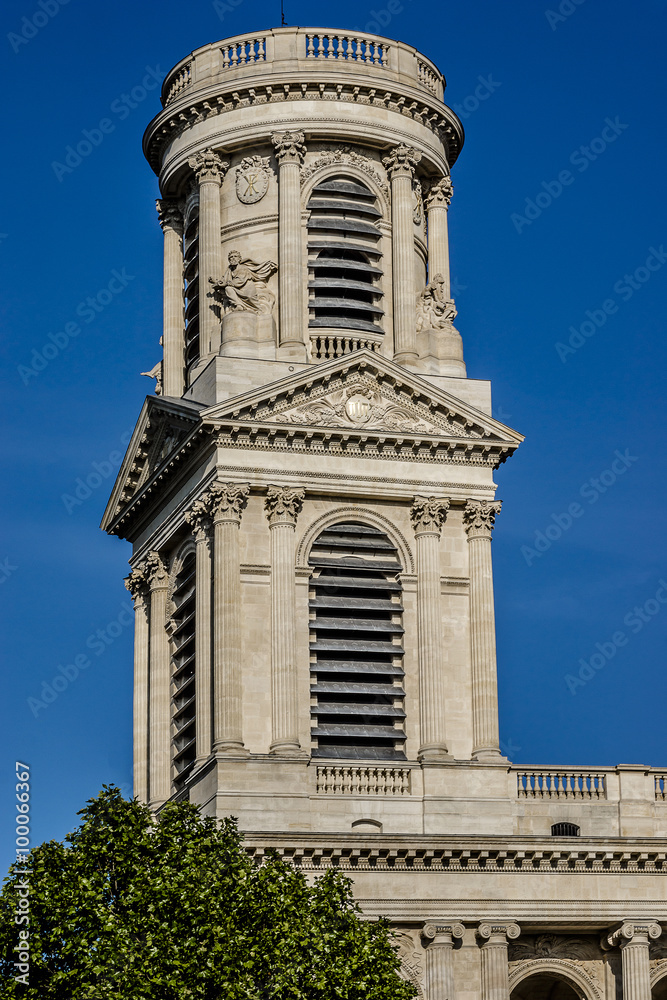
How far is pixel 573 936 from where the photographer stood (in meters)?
62.9

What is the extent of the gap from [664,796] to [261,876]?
48.6 feet

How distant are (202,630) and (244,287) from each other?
31.2 feet

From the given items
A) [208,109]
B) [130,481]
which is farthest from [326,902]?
[208,109]

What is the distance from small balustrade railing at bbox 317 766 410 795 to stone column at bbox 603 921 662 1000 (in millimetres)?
6271

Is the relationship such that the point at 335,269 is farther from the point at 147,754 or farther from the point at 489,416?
the point at 147,754

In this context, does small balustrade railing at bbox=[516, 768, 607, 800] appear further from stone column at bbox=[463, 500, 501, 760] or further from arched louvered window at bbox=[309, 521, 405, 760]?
arched louvered window at bbox=[309, 521, 405, 760]

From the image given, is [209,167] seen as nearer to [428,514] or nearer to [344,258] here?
[344,258]

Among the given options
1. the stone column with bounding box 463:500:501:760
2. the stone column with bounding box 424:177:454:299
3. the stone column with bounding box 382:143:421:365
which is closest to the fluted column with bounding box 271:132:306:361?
the stone column with bounding box 382:143:421:365

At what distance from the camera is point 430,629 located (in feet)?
210

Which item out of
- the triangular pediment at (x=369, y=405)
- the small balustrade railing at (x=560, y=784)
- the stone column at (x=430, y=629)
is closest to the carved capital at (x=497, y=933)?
the small balustrade railing at (x=560, y=784)

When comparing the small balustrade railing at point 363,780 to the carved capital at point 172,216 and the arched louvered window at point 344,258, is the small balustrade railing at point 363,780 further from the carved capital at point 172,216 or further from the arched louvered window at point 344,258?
Answer: the carved capital at point 172,216

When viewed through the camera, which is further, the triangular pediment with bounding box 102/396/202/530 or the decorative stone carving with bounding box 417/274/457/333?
the decorative stone carving with bounding box 417/274/457/333

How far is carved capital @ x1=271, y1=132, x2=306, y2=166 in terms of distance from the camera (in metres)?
68.5

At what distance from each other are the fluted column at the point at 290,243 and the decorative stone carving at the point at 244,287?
44 centimetres
